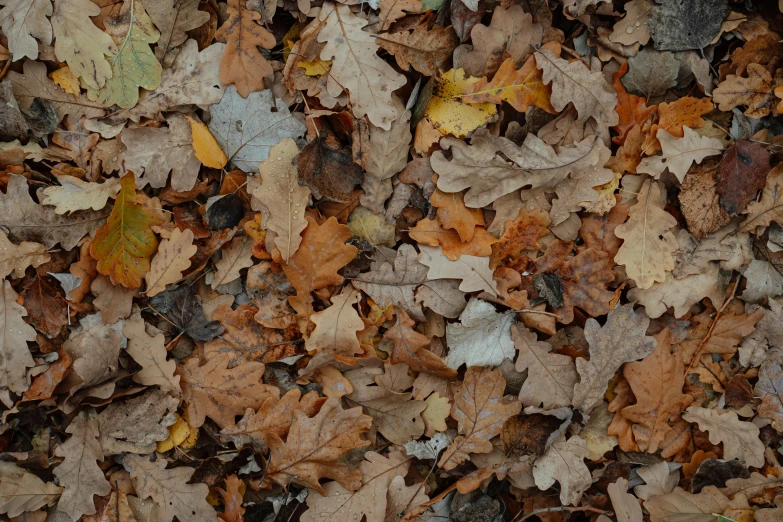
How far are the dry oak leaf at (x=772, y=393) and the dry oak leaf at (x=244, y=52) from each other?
2.38 m

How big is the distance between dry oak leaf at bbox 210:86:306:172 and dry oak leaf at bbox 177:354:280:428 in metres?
0.86

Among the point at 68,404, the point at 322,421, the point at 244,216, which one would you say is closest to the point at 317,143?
the point at 244,216

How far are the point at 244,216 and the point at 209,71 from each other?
0.61 meters

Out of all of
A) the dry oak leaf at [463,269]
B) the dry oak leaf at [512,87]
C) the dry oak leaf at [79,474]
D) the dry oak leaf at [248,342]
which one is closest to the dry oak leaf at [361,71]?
the dry oak leaf at [512,87]

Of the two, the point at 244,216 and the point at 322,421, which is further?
the point at 244,216

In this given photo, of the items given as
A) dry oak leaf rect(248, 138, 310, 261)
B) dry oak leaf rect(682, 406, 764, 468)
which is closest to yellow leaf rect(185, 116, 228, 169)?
dry oak leaf rect(248, 138, 310, 261)

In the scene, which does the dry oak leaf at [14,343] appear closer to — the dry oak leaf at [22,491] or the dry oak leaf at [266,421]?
the dry oak leaf at [22,491]

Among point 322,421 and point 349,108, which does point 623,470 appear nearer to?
point 322,421

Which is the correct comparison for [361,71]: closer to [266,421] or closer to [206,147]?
[206,147]

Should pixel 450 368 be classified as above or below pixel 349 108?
below

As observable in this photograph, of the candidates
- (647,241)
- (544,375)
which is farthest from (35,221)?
(647,241)

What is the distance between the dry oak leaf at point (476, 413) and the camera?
236cm

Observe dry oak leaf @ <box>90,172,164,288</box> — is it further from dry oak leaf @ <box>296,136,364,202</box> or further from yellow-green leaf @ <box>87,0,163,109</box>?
dry oak leaf @ <box>296,136,364,202</box>

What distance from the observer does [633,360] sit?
239cm
